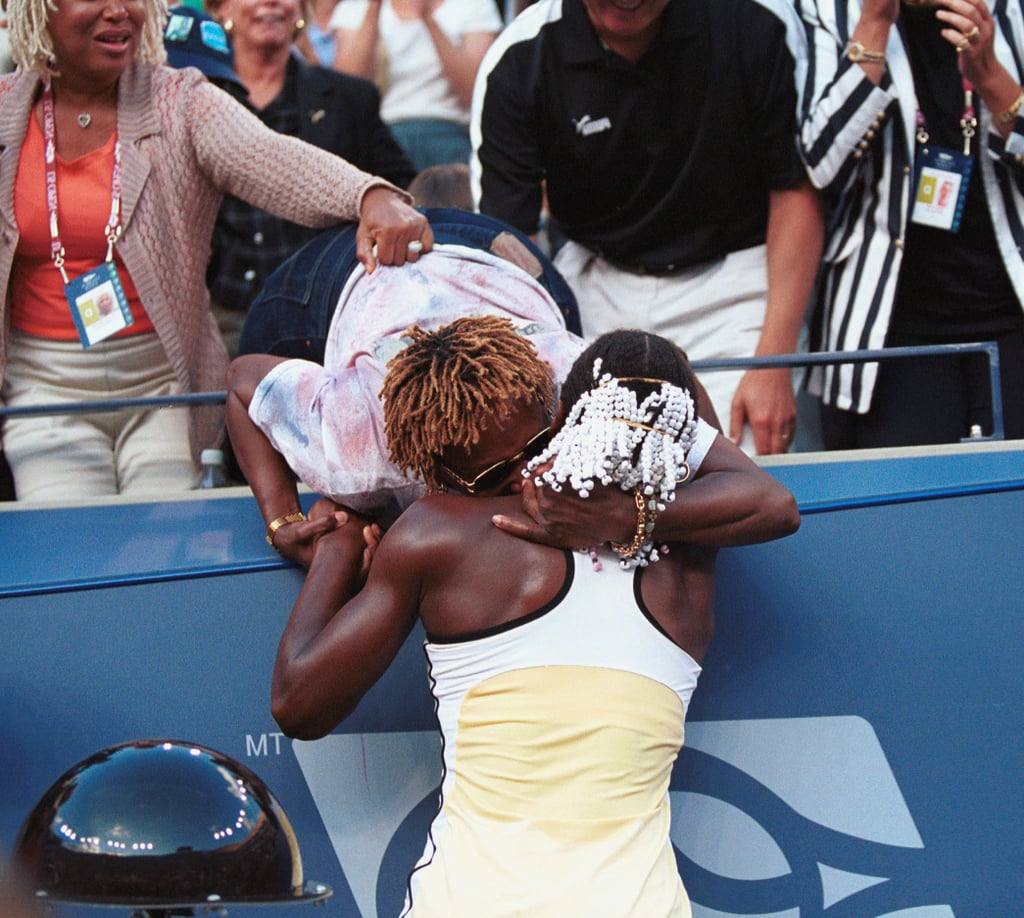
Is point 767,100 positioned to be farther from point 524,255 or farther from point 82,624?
point 82,624

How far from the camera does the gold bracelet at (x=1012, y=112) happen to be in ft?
10.4

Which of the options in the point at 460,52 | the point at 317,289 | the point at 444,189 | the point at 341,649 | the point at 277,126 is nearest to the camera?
the point at 341,649

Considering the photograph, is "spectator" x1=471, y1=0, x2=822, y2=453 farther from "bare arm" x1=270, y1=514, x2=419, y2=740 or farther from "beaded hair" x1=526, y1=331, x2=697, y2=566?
"bare arm" x1=270, y1=514, x2=419, y2=740

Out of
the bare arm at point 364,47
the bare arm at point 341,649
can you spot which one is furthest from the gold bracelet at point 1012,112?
the bare arm at point 364,47

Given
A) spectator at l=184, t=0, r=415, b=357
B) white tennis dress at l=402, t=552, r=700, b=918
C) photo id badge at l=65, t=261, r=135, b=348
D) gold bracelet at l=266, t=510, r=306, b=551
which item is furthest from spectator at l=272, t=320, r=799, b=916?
spectator at l=184, t=0, r=415, b=357

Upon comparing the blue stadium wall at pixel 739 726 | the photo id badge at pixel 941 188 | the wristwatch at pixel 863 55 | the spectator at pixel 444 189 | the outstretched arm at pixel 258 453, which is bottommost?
the blue stadium wall at pixel 739 726

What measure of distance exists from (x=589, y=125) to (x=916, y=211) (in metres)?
0.77

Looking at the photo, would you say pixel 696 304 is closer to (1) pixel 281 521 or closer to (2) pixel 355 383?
(2) pixel 355 383

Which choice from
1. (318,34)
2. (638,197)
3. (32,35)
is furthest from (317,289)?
(318,34)

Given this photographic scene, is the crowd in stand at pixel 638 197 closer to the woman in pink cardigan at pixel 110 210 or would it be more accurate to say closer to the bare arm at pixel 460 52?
the woman in pink cardigan at pixel 110 210

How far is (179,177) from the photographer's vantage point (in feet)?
10.6

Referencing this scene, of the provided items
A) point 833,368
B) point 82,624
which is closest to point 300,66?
point 833,368

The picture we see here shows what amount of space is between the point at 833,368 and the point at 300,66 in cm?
199

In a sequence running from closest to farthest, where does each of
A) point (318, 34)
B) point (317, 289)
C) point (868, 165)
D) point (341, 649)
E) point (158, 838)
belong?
point (158, 838)
point (341, 649)
point (317, 289)
point (868, 165)
point (318, 34)
